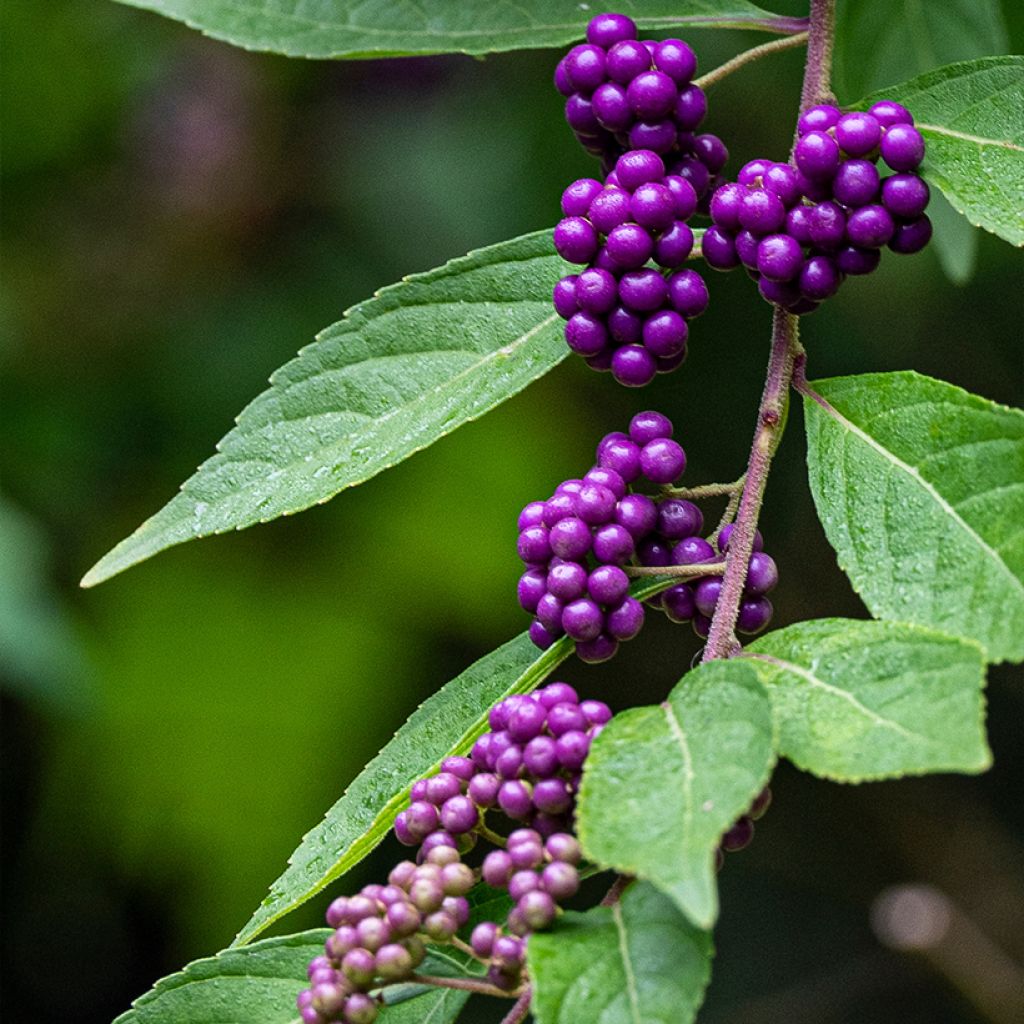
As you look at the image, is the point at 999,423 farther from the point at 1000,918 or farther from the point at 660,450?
the point at 1000,918

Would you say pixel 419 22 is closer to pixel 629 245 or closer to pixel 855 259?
pixel 629 245

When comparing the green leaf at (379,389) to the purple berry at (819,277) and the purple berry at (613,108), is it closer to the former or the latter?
the purple berry at (613,108)

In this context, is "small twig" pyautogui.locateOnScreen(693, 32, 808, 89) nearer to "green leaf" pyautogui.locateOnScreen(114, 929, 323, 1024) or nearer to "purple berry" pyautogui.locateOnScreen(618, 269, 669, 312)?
"purple berry" pyautogui.locateOnScreen(618, 269, 669, 312)

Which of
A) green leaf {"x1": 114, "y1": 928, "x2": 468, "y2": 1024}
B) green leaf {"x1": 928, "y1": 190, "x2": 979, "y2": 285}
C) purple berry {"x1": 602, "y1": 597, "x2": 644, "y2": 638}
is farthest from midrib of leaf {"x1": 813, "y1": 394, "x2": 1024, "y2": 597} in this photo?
green leaf {"x1": 928, "y1": 190, "x2": 979, "y2": 285}

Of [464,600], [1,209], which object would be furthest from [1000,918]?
[1,209]

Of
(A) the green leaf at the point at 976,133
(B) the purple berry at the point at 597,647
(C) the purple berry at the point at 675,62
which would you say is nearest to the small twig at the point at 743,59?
(C) the purple berry at the point at 675,62

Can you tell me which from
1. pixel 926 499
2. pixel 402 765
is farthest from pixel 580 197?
pixel 402 765
